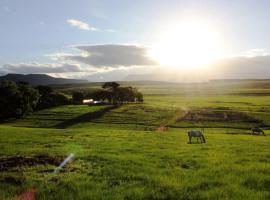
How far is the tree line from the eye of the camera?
329ft

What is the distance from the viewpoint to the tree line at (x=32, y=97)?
329 feet

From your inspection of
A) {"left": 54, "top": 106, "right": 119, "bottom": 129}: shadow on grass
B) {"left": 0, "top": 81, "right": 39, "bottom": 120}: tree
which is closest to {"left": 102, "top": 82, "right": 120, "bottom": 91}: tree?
{"left": 54, "top": 106, "right": 119, "bottom": 129}: shadow on grass

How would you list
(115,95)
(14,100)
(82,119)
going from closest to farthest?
(82,119) → (14,100) → (115,95)

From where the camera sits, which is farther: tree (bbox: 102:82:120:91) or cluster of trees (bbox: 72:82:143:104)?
tree (bbox: 102:82:120:91)

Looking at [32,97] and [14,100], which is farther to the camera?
[32,97]

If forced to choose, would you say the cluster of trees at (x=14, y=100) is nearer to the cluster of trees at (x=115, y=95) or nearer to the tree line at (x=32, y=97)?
the tree line at (x=32, y=97)

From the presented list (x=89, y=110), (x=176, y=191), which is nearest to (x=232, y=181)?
(x=176, y=191)

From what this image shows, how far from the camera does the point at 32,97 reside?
11225cm

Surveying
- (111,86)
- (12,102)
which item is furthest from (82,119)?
(111,86)

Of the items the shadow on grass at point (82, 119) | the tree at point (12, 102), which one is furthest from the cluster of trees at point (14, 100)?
the shadow on grass at point (82, 119)

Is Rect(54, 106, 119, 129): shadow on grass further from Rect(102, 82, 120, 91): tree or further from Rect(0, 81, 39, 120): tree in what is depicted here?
Rect(102, 82, 120, 91): tree

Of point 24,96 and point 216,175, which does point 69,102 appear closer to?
point 24,96

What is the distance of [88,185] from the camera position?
1348 centimetres

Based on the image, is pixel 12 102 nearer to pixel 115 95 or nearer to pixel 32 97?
pixel 32 97
